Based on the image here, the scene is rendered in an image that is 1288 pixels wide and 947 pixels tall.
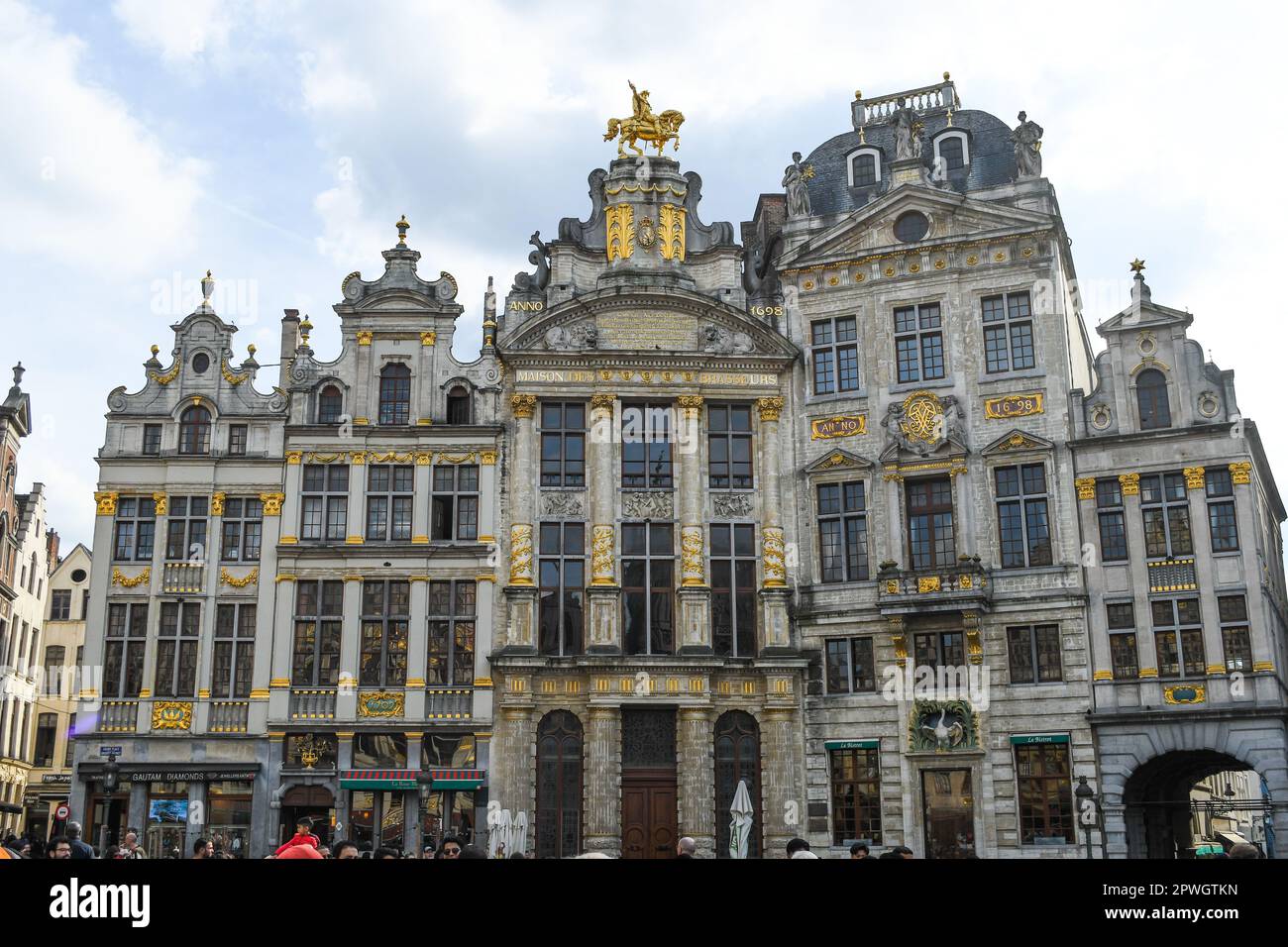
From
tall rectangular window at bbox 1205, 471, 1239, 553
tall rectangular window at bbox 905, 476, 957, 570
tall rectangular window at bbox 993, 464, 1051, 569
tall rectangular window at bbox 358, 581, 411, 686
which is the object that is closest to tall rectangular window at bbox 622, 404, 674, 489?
tall rectangular window at bbox 905, 476, 957, 570

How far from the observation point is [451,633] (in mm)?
36531

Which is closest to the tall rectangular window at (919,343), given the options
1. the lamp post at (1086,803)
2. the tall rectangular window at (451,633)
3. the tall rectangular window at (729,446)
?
the tall rectangular window at (729,446)

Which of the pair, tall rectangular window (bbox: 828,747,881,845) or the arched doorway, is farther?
tall rectangular window (bbox: 828,747,881,845)

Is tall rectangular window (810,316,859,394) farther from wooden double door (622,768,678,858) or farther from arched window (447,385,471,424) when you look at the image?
wooden double door (622,768,678,858)

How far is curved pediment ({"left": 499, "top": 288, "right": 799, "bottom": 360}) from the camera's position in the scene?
38.5m

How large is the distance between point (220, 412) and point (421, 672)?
9.41 meters

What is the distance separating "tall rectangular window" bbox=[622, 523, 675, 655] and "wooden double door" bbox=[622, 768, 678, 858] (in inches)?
131

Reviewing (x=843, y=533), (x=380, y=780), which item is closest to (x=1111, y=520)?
(x=843, y=533)

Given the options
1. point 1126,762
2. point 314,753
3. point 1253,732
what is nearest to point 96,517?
point 314,753

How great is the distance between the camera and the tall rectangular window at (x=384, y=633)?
36.2 m

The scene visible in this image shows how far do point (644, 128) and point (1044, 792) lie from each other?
72.1 ft

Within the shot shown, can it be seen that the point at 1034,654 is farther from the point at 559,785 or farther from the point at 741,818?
the point at 559,785
